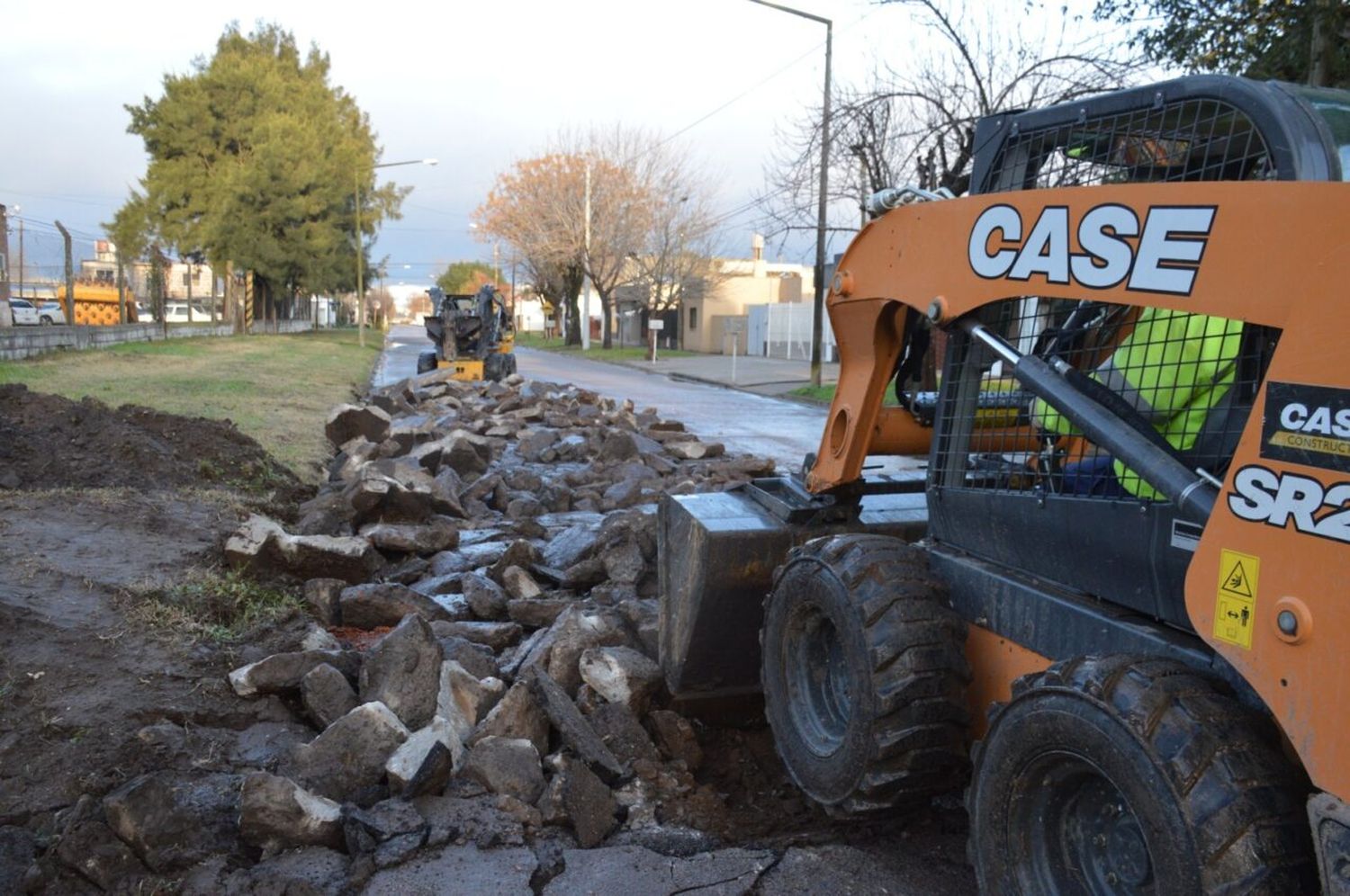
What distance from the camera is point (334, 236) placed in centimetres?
4903

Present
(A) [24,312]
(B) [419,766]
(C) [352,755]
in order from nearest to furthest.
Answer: (B) [419,766]
(C) [352,755]
(A) [24,312]

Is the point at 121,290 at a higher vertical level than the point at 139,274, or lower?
lower

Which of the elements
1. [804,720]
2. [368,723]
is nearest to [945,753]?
[804,720]

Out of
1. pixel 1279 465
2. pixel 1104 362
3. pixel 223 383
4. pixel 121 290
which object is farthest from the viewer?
pixel 121 290

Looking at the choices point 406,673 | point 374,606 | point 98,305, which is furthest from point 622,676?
point 98,305

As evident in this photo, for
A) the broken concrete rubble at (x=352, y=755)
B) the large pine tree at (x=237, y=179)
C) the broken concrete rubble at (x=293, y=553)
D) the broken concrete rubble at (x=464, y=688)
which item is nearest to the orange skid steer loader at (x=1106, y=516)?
the broken concrete rubble at (x=464, y=688)

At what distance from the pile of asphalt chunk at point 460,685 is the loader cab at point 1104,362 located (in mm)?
1507

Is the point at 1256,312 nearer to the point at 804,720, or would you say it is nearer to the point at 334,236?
the point at 804,720

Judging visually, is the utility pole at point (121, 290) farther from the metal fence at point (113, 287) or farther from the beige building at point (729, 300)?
the beige building at point (729, 300)

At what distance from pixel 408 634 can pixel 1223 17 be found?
12.6m

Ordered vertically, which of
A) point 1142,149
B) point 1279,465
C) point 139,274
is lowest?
point 1279,465

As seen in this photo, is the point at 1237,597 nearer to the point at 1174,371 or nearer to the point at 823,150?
the point at 1174,371

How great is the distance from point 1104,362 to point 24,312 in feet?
99.6

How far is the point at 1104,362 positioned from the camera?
3248 mm
